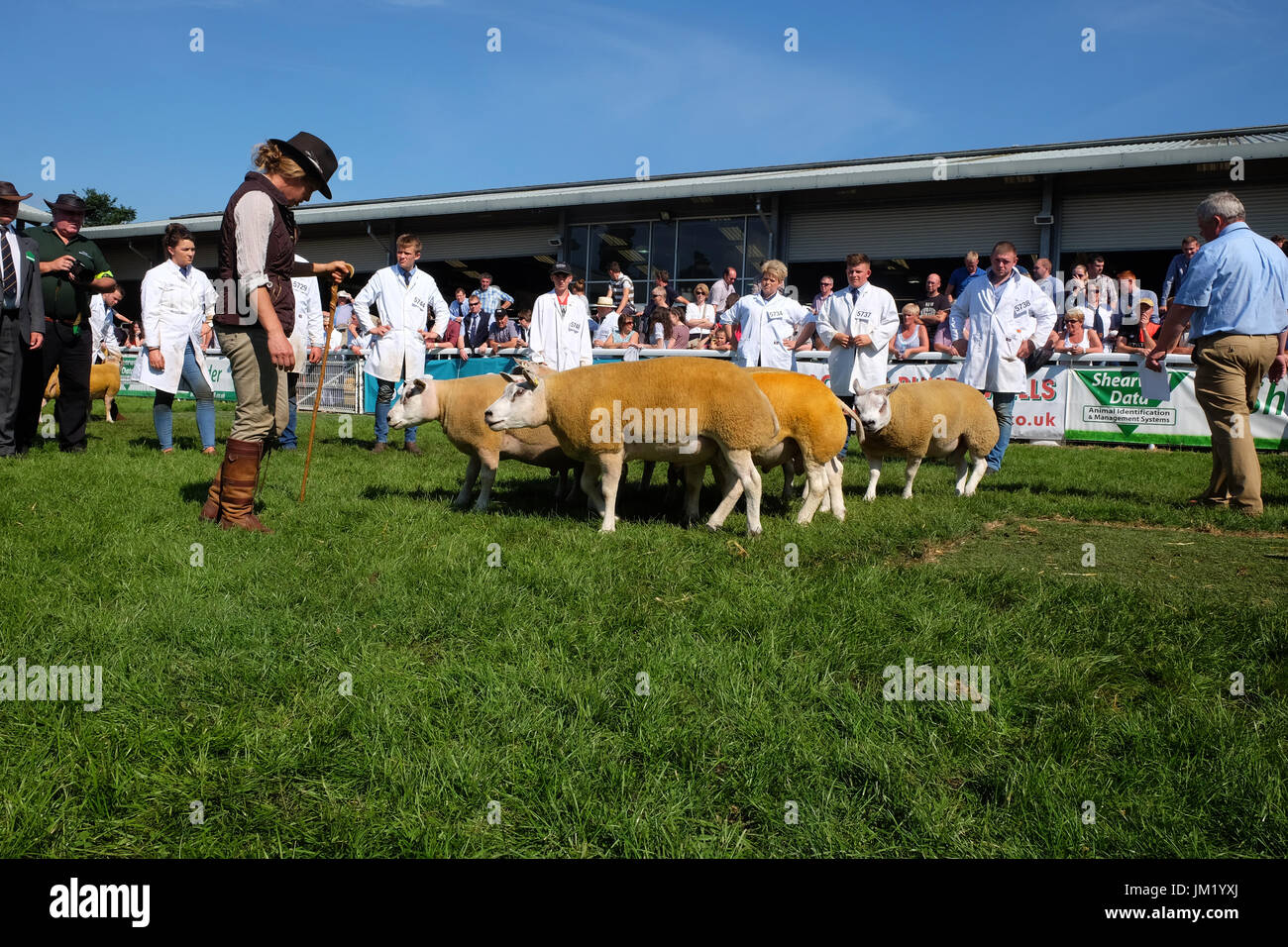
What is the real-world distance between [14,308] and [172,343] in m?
1.84

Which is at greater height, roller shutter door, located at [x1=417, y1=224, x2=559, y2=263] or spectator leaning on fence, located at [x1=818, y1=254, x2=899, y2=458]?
roller shutter door, located at [x1=417, y1=224, x2=559, y2=263]

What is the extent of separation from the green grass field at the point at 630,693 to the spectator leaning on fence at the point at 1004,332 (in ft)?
13.1

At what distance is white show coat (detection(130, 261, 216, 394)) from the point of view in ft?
34.1

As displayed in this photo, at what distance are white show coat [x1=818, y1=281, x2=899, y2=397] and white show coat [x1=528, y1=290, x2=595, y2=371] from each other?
284 cm

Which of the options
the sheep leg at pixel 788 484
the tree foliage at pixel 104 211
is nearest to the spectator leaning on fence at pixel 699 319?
the sheep leg at pixel 788 484

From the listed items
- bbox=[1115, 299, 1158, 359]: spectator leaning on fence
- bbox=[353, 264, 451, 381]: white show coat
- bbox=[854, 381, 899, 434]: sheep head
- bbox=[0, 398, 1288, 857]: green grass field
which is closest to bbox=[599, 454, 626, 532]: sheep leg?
bbox=[0, 398, 1288, 857]: green grass field

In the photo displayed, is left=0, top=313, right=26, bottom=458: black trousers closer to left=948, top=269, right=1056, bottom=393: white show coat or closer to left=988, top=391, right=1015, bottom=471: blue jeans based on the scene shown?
left=948, top=269, right=1056, bottom=393: white show coat

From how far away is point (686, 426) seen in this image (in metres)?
6.23

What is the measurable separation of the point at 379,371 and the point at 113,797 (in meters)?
9.20

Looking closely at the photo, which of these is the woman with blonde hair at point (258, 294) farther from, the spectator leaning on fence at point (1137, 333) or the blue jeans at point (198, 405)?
the spectator leaning on fence at point (1137, 333)
